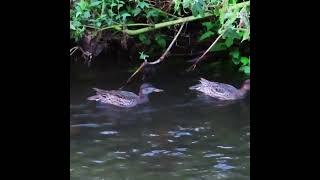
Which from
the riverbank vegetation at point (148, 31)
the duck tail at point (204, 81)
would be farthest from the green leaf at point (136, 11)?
the duck tail at point (204, 81)

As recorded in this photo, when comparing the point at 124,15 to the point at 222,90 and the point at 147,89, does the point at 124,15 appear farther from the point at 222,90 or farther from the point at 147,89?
the point at 222,90

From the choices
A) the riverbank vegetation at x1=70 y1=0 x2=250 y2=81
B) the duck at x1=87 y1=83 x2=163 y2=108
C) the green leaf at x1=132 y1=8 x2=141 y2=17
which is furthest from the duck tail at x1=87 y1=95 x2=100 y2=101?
the green leaf at x1=132 y1=8 x2=141 y2=17

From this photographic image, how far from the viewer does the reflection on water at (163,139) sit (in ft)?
18.4

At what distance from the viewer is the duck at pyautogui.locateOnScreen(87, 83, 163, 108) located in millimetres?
7719

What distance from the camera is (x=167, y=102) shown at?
7.84 meters

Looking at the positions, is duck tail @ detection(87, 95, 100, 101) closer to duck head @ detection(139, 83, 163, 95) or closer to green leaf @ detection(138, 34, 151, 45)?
duck head @ detection(139, 83, 163, 95)

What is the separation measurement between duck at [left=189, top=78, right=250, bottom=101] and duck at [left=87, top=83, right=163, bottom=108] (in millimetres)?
855

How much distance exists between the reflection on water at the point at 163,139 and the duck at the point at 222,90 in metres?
0.12

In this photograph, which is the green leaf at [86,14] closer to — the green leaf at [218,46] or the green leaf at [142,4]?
the green leaf at [142,4]
